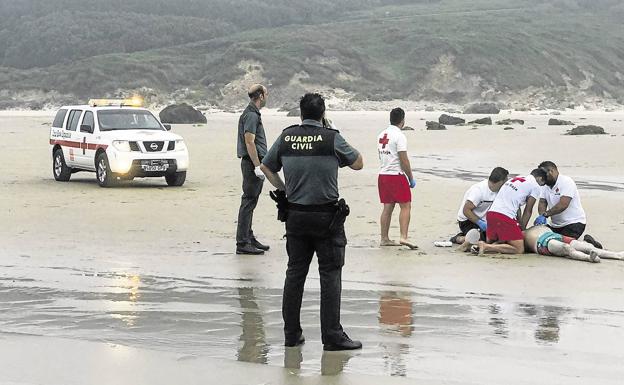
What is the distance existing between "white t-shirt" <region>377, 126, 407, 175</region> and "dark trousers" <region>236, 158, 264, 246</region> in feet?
4.67

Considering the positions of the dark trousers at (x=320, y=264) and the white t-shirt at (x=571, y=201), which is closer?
the dark trousers at (x=320, y=264)

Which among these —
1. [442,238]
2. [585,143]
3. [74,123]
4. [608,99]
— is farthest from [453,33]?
[442,238]

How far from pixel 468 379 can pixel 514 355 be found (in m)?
0.72

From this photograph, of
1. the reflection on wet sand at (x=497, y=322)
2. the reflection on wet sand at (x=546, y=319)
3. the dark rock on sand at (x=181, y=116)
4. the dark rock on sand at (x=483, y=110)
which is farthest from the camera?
the dark rock on sand at (x=483, y=110)

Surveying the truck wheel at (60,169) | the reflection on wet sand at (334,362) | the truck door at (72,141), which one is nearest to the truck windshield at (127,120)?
the truck door at (72,141)

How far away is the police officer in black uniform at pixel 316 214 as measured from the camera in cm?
748

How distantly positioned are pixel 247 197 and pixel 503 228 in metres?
2.80

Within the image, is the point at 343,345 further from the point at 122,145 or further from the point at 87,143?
the point at 87,143

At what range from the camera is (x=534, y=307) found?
9094 millimetres

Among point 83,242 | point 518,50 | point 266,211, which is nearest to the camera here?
point 83,242

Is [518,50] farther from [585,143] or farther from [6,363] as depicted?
[6,363]

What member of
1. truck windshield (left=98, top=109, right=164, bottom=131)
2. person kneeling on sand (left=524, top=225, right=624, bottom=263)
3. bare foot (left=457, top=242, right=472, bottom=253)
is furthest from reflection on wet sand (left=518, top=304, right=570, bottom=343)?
truck windshield (left=98, top=109, right=164, bottom=131)

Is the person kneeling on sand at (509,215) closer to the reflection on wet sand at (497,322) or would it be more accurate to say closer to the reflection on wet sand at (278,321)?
the reflection on wet sand at (278,321)

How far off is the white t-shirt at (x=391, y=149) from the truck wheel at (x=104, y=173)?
9.66 m
